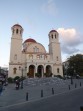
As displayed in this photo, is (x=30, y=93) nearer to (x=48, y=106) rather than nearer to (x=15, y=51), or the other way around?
(x=48, y=106)

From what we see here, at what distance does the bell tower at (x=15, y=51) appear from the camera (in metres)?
49.6

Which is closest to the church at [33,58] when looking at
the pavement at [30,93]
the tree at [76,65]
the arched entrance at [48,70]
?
the arched entrance at [48,70]

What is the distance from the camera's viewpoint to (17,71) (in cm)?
4988

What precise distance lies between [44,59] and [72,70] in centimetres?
2299

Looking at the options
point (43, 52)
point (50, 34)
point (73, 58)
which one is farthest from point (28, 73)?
point (73, 58)

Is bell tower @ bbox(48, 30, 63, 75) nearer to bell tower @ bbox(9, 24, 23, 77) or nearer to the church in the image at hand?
the church

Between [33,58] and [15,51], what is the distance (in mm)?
6530

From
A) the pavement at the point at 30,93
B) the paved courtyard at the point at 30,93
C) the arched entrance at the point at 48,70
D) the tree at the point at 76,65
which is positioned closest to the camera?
the pavement at the point at 30,93

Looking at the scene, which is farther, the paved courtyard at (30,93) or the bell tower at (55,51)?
the bell tower at (55,51)

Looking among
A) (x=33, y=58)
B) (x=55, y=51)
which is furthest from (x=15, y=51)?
(x=55, y=51)

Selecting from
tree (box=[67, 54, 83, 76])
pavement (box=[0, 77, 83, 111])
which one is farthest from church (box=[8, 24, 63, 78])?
tree (box=[67, 54, 83, 76])

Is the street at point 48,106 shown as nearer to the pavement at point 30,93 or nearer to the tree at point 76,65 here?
the pavement at point 30,93

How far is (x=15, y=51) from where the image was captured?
168 feet

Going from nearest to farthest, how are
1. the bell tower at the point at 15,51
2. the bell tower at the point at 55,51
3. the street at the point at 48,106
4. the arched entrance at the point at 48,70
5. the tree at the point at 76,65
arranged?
the street at the point at 48,106, the bell tower at the point at 15,51, the arched entrance at the point at 48,70, the bell tower at the point at 55,51, the tree at the point at 76,65
